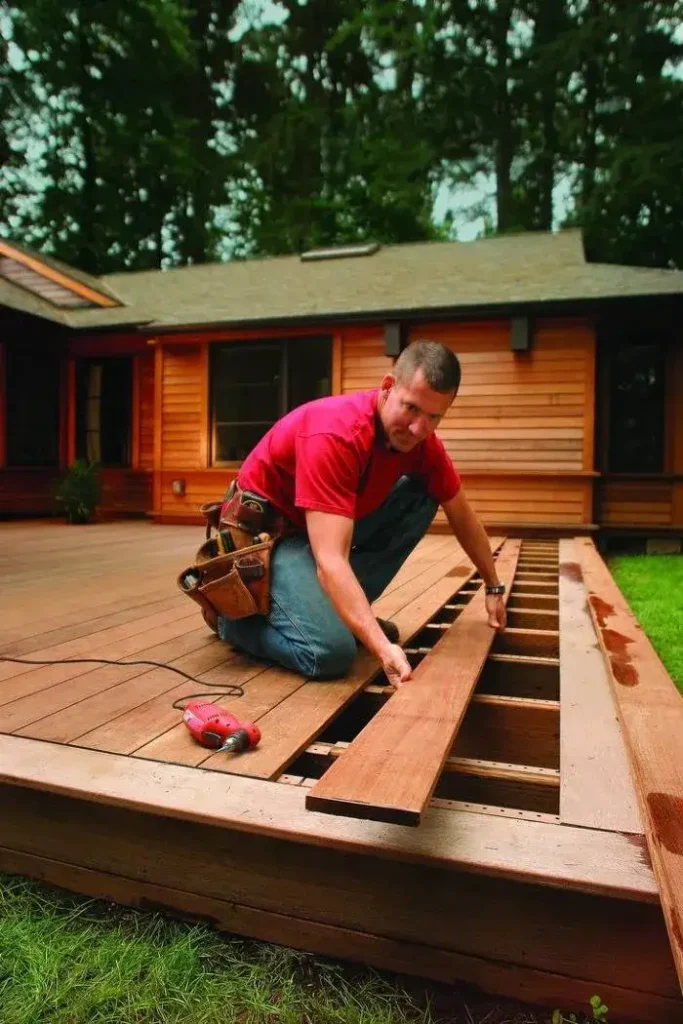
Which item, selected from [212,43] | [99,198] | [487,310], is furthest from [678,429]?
[212,43]

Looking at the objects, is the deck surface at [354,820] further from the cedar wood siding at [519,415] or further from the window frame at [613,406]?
the window frame at [613,406]

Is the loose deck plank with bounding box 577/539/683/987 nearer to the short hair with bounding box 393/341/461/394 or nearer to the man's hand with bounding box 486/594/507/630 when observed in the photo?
the man's hand with bounding box 486/594/507/630

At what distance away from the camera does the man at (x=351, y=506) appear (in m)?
1.78

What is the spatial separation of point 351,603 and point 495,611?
103 centimetres

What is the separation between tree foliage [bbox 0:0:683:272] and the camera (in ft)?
55.0

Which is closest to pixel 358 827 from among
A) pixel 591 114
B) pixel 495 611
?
pixel 495 611

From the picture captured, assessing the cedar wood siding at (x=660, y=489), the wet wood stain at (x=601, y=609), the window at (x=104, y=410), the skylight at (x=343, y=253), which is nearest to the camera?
the wet wood stain at (x=601, y=609)

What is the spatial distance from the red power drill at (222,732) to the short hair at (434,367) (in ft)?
3.18

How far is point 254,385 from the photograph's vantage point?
9414 millimetres

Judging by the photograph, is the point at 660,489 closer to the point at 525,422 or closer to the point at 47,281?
the point at 525,422

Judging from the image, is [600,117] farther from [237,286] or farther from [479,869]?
[479,869]

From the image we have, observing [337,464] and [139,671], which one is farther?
[139,671]

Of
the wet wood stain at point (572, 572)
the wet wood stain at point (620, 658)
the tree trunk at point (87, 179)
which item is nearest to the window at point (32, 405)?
the wet wood stain at point (572, 572)

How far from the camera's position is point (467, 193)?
19219 millimetres
